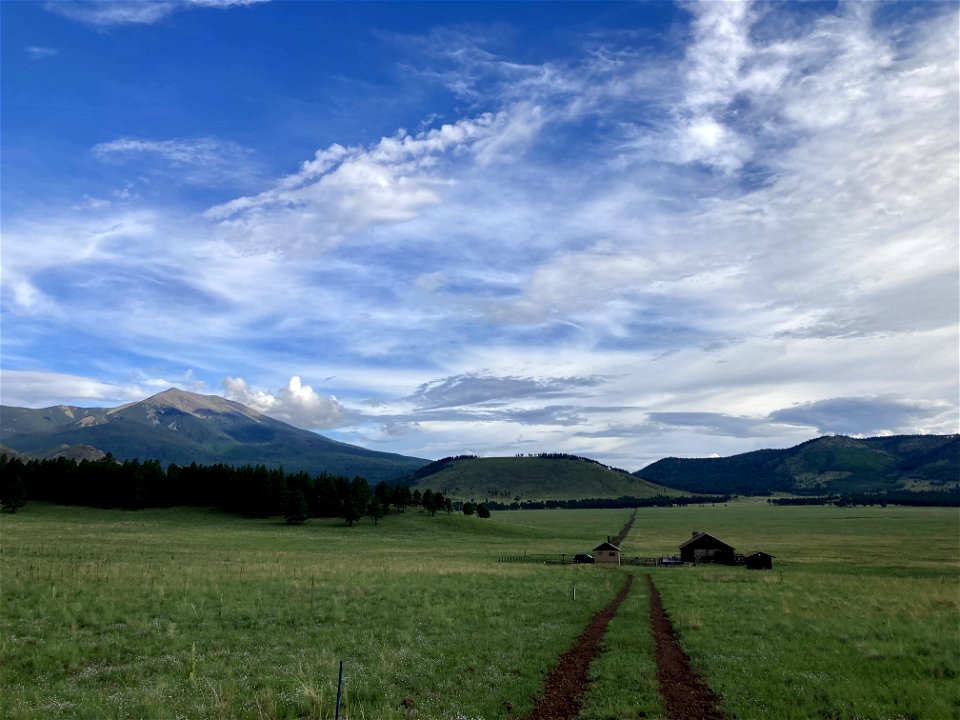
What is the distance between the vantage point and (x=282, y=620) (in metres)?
22.5

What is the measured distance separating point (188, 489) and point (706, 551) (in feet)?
278

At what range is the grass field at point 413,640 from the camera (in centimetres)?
1329

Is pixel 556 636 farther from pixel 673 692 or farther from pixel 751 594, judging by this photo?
pixel 751 594

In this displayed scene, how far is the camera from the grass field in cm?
1329

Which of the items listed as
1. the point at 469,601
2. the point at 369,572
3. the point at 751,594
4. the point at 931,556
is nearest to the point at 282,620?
the point at 469,601

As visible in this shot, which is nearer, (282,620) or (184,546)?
(282,620)

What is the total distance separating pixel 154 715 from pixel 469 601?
59.6 ft

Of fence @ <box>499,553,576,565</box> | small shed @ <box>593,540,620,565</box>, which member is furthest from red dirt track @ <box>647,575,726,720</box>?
small shed @ <box>593,540,620,565</box>

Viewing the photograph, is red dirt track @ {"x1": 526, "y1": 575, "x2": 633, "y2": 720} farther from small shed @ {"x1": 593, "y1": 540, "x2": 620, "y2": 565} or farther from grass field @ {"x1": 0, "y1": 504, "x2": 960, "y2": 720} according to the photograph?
small shed @ {"x1": 593, "y1": 540, "x2": 620, "y2": 565}

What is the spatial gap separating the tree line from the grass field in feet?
184

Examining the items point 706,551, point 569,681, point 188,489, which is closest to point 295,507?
point 188,489

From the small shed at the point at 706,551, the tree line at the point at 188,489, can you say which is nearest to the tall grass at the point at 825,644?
the small shed at the point at 706,551

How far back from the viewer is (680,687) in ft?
49.5

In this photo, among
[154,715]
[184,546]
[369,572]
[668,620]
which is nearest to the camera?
[154,715]
